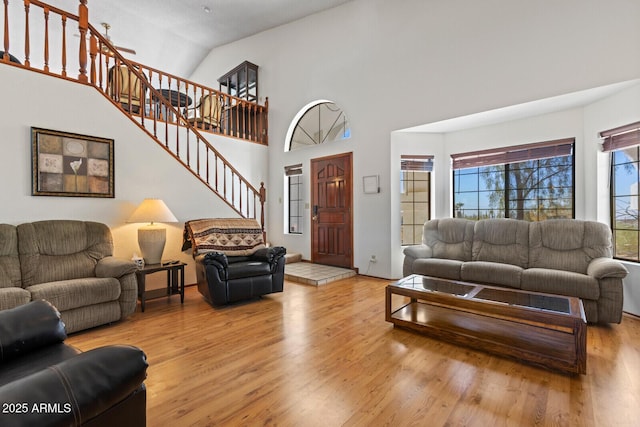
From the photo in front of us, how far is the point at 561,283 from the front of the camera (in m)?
3.03

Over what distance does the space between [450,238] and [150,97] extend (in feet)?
15.8

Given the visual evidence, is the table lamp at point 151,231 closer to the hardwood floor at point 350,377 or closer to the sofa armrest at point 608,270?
the hardwood floor at point 350,377

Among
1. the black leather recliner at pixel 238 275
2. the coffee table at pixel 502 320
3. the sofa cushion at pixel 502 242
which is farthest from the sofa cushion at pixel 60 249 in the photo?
the sofa cushion at pixel 502 242

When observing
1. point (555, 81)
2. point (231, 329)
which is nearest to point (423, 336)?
point (231, 329)

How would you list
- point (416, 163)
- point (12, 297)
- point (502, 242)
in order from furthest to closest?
point (416, 163)
point (502, 242)
point (12, 297)

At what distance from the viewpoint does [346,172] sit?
5.31 m

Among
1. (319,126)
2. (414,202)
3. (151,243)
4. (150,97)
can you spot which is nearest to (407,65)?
(319,126)

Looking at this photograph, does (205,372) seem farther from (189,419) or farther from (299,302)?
(299,302)

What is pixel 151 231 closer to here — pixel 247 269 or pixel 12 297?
pixel 247 269

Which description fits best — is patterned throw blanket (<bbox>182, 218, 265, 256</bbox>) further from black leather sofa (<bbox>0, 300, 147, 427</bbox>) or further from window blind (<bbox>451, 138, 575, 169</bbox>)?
window blind (<bbox>451, 138, 575, 169</bbox>)

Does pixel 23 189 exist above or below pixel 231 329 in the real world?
above

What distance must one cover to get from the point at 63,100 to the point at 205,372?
329cm

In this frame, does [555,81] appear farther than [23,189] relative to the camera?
Yes

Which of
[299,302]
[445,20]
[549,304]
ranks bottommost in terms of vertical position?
[299,302]
